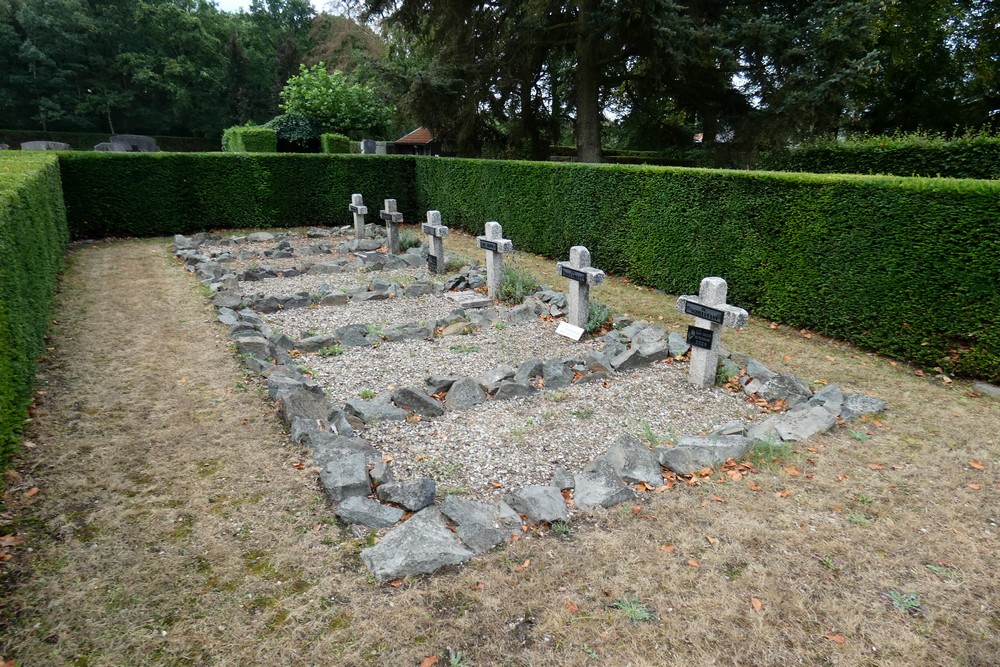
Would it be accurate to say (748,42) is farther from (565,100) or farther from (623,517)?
(623,517)

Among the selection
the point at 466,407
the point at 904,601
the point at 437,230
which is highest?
the point at 437,230

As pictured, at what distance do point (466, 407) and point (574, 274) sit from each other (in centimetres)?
277

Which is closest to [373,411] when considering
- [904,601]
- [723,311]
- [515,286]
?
[723,311]

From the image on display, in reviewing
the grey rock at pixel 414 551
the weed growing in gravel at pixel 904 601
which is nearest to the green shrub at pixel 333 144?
the grey rock at pixel 414 551

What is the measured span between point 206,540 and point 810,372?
605 cm

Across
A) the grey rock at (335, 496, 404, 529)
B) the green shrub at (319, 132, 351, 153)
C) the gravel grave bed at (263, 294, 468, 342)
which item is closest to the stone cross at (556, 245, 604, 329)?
the gravel grave bed at (263, 294, 468, 342)

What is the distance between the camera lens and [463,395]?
17.9 ft

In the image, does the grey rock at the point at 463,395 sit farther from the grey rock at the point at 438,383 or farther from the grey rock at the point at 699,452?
the grey rock at the point at 699,452

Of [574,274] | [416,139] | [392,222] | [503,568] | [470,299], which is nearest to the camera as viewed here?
[503,568]

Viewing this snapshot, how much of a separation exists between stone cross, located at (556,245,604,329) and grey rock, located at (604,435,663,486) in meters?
3.20

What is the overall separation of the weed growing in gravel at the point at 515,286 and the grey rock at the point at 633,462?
4.99 meters

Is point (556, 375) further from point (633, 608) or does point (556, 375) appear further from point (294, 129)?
point (294, 129)

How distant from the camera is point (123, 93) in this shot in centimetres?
4181

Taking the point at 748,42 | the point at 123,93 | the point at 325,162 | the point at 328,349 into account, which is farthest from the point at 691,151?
the point at 123,93
